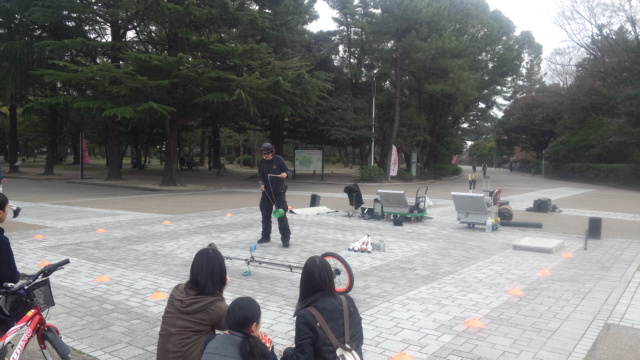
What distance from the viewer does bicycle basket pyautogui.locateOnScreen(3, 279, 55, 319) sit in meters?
3.43

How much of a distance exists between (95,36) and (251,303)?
28.4m

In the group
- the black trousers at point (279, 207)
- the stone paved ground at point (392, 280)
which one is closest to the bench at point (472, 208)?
the stone paved ground at point (392, 280)

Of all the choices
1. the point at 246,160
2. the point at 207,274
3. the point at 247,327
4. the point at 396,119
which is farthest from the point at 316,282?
the point at 246,160

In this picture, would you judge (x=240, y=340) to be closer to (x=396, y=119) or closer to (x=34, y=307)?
(x=34, y=307)

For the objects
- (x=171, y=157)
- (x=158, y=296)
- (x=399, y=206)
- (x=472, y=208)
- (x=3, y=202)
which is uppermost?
(x=171, y=157)

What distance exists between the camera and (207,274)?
3.16 meters

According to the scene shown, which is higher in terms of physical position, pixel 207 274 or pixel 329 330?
pixel 207 274

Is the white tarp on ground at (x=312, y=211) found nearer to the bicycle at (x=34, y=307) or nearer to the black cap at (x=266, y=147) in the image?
the black cap at (x=266, y=147)

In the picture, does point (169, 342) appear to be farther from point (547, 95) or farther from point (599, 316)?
point (547, 95)

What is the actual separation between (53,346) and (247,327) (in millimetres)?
1678

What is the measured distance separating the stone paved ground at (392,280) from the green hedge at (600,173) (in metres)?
22.7

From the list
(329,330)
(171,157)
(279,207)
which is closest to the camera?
(329,330)

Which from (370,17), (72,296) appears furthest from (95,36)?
(72,296)

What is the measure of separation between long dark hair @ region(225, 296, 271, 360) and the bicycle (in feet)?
5.07
